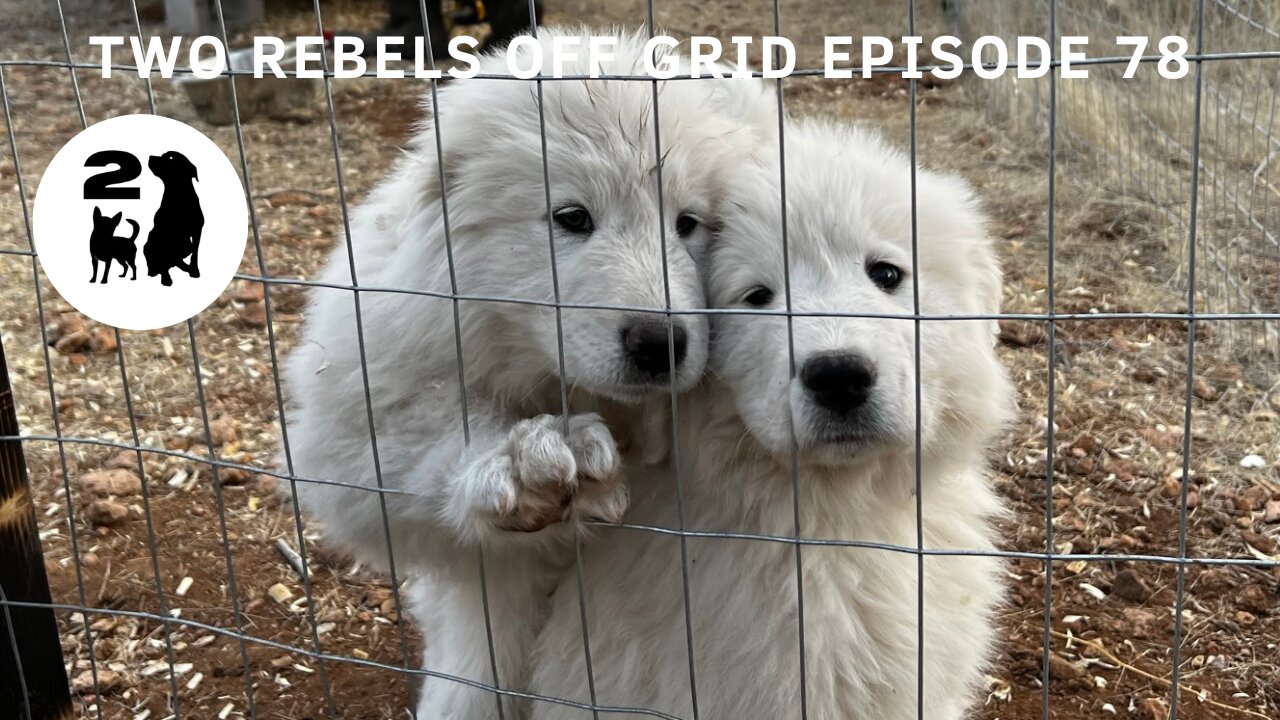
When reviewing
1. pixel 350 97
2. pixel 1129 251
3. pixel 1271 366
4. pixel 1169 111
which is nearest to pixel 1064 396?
pixel 1271 366

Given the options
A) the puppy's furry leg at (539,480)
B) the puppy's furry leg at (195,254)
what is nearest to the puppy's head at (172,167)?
the puppy's furry leg at (195,254)

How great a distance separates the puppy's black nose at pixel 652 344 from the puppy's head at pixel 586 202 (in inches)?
0.7

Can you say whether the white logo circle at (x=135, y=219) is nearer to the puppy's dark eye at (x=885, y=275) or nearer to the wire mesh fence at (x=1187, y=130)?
the puppy's dark eye at (x=885, y=275)

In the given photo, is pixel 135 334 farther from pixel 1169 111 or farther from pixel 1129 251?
pixel 1169 111

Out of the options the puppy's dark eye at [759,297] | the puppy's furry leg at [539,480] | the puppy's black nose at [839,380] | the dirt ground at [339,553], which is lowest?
the dirt ground at [339,553]

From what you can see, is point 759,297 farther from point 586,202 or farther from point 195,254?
point 195,254

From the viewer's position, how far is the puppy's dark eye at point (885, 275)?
2521 millimetres

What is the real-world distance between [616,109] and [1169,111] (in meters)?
4.53

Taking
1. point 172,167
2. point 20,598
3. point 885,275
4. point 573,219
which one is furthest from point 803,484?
point 20,598

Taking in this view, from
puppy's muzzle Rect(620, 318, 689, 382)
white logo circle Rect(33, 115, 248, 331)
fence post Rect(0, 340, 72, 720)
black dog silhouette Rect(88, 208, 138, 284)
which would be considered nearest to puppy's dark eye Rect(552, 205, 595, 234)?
puppy's muzzle Rect(620, 318, 689, 382)

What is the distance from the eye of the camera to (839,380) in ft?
7.48

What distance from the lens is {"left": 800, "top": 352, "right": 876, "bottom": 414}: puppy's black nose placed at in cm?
228

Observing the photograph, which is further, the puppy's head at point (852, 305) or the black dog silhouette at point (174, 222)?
the black dog silhouette at point (174, 222)

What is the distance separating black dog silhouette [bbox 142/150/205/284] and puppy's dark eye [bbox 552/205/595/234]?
2.71ft
